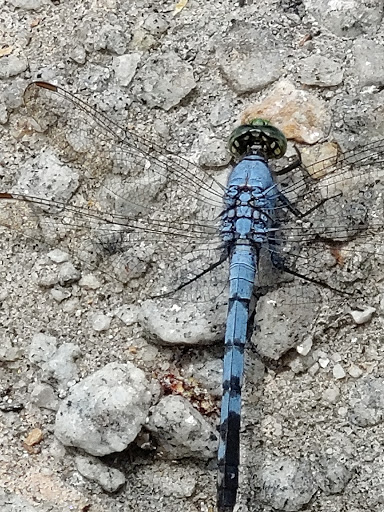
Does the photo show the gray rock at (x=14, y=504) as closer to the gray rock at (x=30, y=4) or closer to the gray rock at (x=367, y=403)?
the gray rock at (x=367, y=403)

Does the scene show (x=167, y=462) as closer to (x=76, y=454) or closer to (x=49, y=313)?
(x=76, y=454)

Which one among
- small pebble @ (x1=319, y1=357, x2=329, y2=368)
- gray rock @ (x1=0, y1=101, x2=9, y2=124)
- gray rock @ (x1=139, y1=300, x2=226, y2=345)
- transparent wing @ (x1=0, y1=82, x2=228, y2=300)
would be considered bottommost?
small pebble @ (x1=319, y1=357, x2=329, y2=368)

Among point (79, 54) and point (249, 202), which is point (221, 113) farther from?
point (79, 54)

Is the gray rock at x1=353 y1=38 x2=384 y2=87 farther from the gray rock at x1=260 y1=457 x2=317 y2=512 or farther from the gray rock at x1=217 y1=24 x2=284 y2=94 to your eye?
the gray rock at x1=260 y1=457 x2=317 y2=512

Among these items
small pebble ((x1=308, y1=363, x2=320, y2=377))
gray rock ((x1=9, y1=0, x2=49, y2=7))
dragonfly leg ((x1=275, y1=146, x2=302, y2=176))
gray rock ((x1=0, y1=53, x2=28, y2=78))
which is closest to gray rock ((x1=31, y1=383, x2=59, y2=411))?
small pebble ((x1=308, y1=363, x2=320, y2=377))

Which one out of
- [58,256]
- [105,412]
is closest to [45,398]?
[105,412]

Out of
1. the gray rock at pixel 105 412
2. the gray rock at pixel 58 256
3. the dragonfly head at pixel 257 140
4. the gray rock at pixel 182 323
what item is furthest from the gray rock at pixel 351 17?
the gray rock at pixel 105 412

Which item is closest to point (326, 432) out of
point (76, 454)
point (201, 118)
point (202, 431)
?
point (202, 431)
